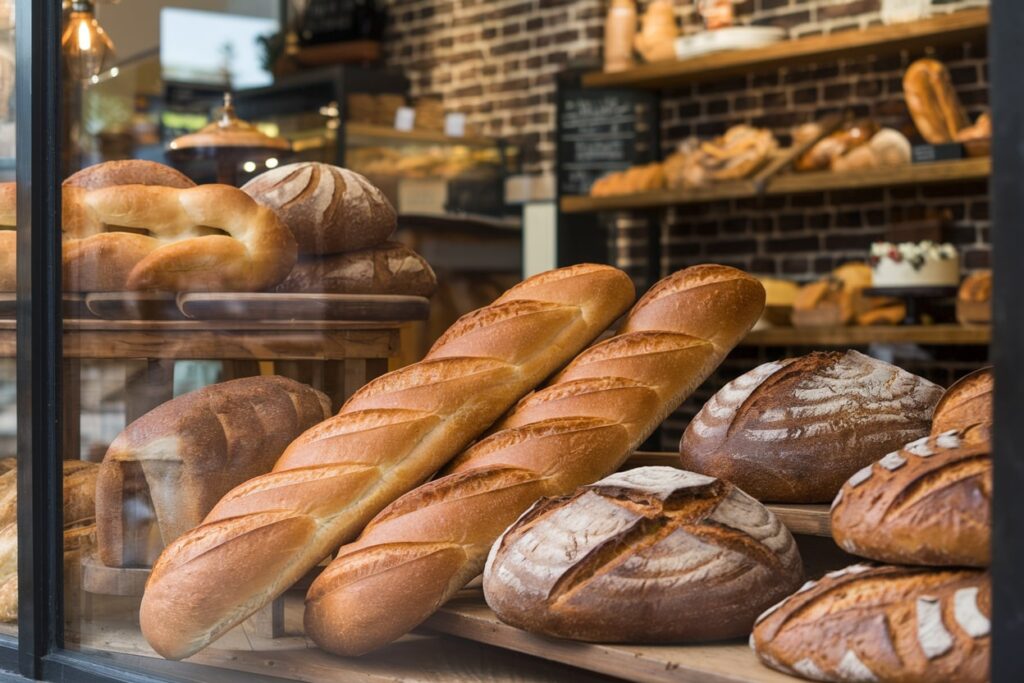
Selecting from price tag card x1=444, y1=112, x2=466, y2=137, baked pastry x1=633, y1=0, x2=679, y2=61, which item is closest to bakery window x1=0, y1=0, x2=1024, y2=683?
→ baked pastry x1=633, y1=0, x2=679, y2=61

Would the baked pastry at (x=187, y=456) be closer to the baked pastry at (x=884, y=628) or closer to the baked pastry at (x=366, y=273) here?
the baked pastry at (x=366, y=273)

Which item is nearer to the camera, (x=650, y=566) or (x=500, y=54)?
(x=650, y=566)

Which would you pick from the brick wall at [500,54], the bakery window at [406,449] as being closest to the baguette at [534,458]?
the bakery window at [406,449]

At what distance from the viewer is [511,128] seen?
16.8 ft

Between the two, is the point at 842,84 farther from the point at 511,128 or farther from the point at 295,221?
the point at 295,221

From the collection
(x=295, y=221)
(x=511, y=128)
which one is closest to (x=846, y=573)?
(x=295, y=221)

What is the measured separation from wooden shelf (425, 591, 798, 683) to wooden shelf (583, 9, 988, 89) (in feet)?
8.47

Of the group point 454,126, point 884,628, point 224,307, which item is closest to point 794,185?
point 454,126

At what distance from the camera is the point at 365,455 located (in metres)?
1.30

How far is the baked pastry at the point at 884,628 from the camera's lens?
0.85 m

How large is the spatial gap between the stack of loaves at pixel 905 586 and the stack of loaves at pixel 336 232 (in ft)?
2.45

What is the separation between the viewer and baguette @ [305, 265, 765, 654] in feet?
3.91

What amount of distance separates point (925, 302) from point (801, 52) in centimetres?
89

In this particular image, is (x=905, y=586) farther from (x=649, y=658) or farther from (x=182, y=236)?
(x=182, y=236)
